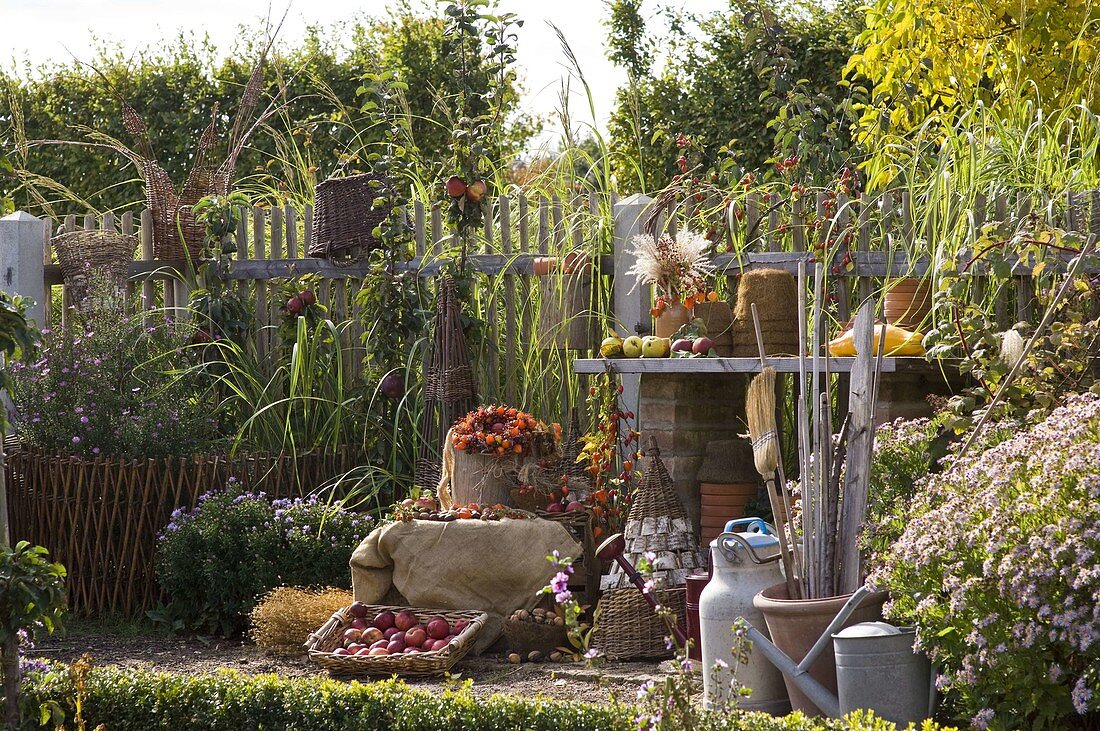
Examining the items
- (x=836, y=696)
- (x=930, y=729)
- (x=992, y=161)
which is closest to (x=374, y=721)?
(x=836, y=696)

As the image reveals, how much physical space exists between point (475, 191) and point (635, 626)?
7.94ft

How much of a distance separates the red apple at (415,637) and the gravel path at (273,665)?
165mm

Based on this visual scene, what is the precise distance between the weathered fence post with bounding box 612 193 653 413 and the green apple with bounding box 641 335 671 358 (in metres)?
0.68

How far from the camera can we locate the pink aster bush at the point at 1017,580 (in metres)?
2.80

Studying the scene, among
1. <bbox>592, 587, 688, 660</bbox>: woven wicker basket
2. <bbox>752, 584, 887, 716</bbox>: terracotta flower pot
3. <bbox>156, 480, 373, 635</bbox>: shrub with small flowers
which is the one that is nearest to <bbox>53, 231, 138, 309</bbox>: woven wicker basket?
<bbox>156, 480, 373, 635</bbox>: shrub with small flowers

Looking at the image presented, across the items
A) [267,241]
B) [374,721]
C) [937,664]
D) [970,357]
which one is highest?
[267,241]

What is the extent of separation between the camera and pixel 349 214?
6.63m

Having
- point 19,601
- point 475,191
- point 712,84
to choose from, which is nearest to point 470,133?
point 475,191

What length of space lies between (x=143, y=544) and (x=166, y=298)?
6.21 feet

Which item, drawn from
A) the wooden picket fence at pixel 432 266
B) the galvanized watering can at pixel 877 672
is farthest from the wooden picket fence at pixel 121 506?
the galvanized watering can at pixel 877 672

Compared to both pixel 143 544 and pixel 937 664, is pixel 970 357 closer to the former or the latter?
pixel 937 664

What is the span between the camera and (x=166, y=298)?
7.16m

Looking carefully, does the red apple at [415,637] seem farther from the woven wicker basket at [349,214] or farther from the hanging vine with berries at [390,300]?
the woven wicker basket at [349,214]

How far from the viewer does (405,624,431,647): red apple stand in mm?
4594
